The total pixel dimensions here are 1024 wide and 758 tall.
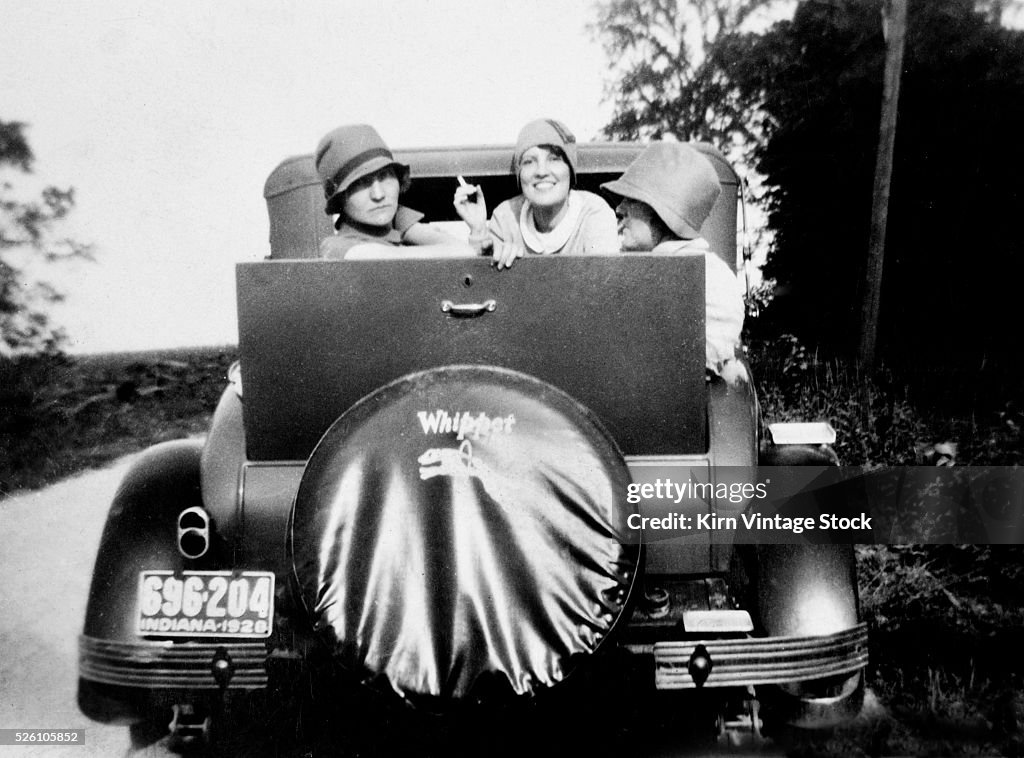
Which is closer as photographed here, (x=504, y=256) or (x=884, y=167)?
(x=504, y=256)

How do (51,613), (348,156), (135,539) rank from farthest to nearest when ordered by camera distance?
(51,613) → (348,156) → (135,539)

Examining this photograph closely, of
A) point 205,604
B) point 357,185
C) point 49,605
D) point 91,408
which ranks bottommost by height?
point 49,605

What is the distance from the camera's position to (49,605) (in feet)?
14.6

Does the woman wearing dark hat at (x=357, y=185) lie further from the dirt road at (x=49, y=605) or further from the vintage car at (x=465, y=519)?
the dirt road at (x=49, y=605)

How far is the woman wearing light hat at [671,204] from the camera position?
2.72 meters

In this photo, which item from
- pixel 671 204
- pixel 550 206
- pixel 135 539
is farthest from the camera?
pixel 550 206

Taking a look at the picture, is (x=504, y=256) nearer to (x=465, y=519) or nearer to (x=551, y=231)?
(x=465, y=519)

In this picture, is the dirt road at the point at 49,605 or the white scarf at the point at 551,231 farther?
the white scarf at the point at 551,231

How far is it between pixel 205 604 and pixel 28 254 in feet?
11.0

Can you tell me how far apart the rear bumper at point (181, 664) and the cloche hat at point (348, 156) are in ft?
5.43

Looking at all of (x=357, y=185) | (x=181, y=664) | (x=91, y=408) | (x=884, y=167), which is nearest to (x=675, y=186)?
(x=357, y=185)

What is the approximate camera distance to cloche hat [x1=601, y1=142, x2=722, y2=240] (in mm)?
2840

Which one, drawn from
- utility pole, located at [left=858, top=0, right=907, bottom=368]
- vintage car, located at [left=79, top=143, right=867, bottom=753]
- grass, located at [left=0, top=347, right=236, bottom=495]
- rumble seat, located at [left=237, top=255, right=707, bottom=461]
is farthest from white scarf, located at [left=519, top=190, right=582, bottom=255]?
grass, located at [left=0, top=347, right=236, bottom=495]

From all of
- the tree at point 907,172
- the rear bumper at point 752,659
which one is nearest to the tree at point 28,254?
the rear bumper at point 752,659
